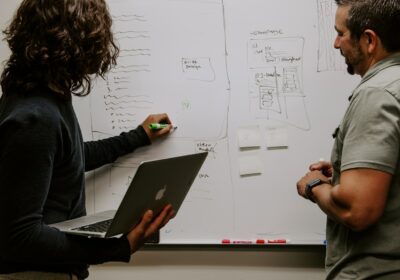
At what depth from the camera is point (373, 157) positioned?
1075mm

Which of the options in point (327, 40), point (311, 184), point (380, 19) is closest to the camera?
point (380, 19)

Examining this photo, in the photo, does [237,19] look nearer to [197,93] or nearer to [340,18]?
[197,93]

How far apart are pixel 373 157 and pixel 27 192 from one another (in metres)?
0.82

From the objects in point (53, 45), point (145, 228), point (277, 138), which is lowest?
point (145, 228)

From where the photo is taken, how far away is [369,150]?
1079 mm

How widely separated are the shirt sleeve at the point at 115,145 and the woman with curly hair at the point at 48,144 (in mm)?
469

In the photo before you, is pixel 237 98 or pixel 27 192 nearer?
pixel 27 192

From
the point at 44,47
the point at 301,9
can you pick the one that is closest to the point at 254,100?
the point at 301,9

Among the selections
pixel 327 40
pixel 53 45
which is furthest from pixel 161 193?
pixel 327 40

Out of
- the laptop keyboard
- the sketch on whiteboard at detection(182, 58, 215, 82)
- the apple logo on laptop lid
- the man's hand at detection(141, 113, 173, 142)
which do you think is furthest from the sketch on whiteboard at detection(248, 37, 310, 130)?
the laptop keyboard

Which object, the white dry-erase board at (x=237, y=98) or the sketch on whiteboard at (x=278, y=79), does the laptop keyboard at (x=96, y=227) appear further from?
the sketch on whiteboard at (x=278, y=79)

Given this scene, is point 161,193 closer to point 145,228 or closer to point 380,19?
point 145,228

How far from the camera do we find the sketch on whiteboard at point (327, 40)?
1742 millimetres

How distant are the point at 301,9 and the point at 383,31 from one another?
2.05ft
